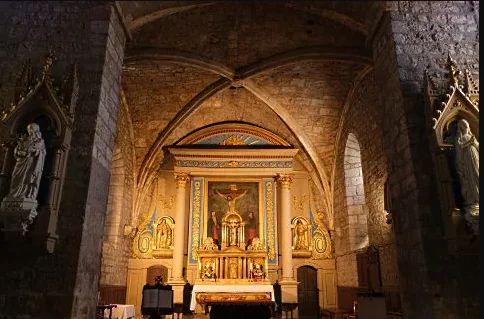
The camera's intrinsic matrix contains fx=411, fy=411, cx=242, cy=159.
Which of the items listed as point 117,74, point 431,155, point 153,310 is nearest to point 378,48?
point 431,155

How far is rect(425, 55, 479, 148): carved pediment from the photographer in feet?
15.4

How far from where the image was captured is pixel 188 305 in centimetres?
1109

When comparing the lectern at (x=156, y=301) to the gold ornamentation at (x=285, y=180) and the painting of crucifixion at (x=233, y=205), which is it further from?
the gold ornamentation at (x=285, y=180)

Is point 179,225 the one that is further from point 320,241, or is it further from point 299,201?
point 320,241

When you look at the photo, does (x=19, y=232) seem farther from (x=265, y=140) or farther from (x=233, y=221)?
(x=265, y=140)

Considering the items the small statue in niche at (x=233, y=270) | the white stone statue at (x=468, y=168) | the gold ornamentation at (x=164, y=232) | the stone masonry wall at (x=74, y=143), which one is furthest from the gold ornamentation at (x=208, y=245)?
the white stone statue at (x=468, y=168)

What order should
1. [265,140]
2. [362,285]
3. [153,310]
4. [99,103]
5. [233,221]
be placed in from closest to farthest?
[99,103], [153,310], [362,285], [233,221], [265,140]

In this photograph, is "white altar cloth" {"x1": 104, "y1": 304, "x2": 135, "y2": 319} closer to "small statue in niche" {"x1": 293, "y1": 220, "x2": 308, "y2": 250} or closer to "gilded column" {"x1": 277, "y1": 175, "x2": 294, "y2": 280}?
"gilded column" {"x1": 277, "y1": 175, "x2": 294, "y2": 280}

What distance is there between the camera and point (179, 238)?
1174cm

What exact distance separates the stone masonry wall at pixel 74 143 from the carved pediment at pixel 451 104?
3997 millimetres

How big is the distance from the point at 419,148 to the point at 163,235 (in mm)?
8882

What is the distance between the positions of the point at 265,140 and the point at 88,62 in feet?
26.3

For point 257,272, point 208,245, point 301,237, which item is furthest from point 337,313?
point 208,245

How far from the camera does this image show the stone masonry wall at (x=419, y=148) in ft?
14.5
